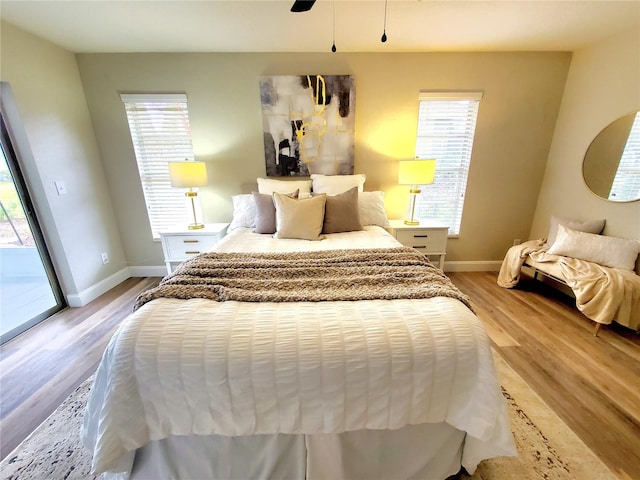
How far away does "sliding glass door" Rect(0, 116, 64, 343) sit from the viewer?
2152mm

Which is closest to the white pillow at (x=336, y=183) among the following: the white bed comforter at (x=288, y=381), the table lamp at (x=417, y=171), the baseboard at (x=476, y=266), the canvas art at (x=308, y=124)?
the canvas art at (x=308, y=124)

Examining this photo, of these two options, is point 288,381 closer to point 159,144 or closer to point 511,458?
point 511,458

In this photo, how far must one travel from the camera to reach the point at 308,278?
4.57 feet

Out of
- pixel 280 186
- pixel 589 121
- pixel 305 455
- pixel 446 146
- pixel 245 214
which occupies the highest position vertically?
pixel 589 121

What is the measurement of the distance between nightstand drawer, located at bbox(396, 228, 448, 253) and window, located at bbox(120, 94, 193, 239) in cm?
249

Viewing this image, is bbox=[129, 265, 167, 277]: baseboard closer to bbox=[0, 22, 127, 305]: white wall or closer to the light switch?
bbox=[0, 22, 127, 305]: white wall

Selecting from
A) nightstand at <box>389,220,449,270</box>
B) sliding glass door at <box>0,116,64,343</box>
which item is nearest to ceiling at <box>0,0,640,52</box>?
sliding glass door at <box>0,116,64,343</box>

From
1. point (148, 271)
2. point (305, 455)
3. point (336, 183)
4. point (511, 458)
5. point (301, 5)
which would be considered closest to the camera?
point (305, 455)

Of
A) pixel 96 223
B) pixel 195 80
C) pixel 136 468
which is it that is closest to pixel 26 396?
pixel 136 468

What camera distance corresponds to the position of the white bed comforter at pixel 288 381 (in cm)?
94

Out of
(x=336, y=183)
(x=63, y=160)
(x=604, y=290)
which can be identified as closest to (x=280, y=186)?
(x=336, y=183)

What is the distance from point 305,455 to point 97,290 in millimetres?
2837

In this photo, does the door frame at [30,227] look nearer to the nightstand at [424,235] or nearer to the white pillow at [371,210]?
the white pillow at [371,210]

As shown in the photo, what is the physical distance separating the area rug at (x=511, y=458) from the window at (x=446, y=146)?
6.94ft
